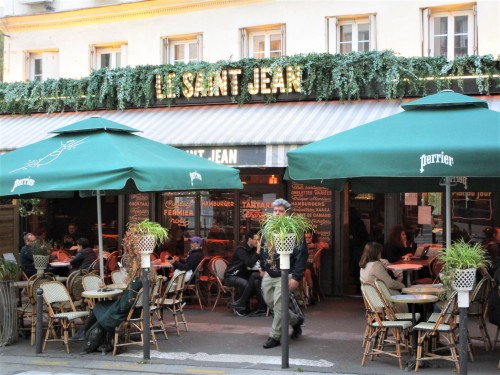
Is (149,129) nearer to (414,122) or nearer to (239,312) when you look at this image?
(239,312)

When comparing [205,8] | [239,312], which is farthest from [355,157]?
[205,8]

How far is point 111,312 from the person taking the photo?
8625 mm

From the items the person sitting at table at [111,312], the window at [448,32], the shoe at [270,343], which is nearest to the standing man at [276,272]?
the shoe at [270,343]

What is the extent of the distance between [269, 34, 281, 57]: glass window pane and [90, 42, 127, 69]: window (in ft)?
11.9

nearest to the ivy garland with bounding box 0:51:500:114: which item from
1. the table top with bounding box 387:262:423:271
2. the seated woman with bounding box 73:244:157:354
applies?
the table top with bounding box 387:262:423:271

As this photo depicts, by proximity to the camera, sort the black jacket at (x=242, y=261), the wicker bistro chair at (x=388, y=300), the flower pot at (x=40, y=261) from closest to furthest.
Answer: the wicker bistro chair at (x=388, y=300) → the black jacket at (x=242, y=261) → the flower pot at (x=40, y=261)

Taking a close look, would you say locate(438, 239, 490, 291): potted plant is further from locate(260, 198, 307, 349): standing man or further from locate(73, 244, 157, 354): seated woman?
locate(73, 244, 157, 354): seated woman

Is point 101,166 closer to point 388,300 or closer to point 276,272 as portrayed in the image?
point 276,272

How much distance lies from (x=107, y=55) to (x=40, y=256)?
594cm

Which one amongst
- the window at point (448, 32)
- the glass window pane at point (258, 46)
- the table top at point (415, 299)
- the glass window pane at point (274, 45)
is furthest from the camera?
the glass window pane at point (258, 46)

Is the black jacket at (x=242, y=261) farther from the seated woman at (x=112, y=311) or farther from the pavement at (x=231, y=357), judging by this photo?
the seated woman at (x=112, y=311)

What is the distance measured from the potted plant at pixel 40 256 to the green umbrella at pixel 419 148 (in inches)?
244

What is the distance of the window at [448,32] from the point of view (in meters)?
12.8

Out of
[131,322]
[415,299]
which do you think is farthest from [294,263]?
[131,322]
